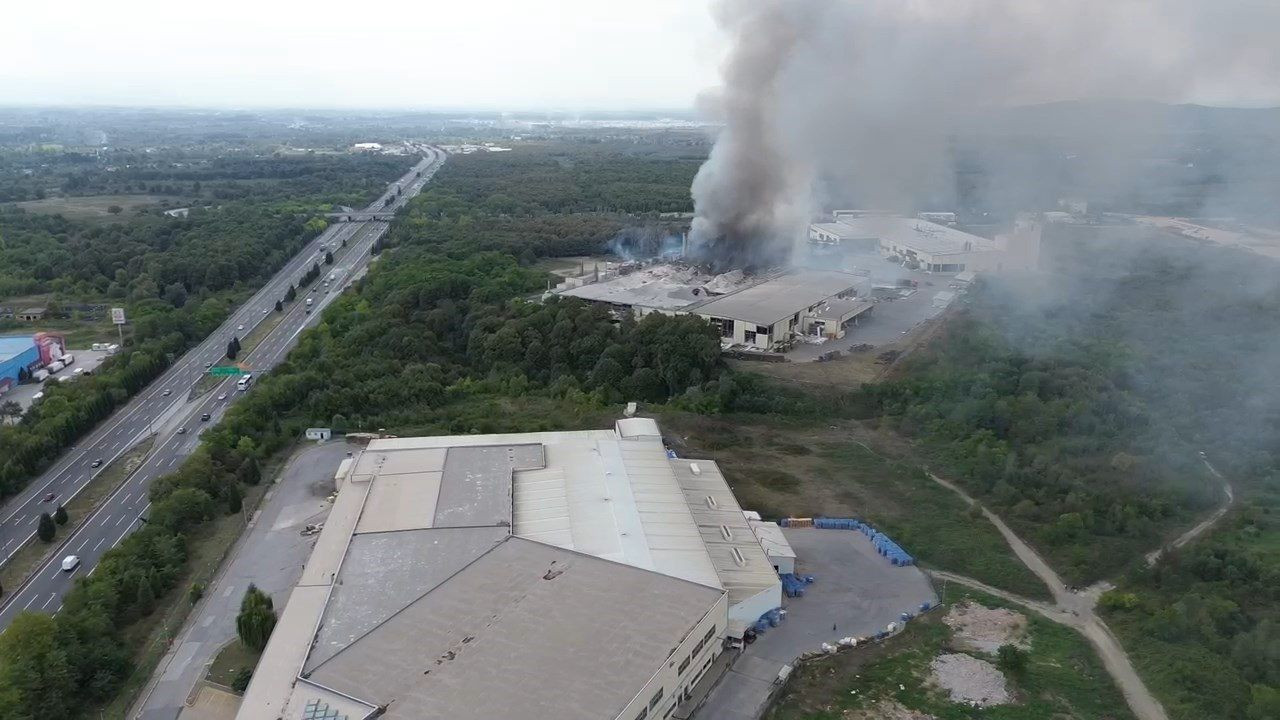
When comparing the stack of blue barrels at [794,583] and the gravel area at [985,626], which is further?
the stack of blue barrels at [794,583]

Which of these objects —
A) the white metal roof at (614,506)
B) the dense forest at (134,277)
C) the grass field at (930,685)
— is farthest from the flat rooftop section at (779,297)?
the dense forest at (134,277)

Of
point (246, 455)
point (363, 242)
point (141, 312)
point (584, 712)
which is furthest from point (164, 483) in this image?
point (363, 242)

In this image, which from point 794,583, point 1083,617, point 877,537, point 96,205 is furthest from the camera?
point 96,205

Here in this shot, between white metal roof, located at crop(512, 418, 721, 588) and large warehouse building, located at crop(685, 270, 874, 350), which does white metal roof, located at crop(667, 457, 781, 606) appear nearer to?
white metal roof, located at crop(512, 418, 721, 588)

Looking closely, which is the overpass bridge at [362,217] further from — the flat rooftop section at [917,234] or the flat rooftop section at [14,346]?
the flat rooftop section at [14,346]

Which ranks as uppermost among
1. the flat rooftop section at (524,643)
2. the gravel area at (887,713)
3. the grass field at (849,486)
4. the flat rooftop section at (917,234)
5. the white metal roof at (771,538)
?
the flat rooftop section at (917,234)

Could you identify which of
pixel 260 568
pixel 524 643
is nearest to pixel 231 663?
pixel 260 568

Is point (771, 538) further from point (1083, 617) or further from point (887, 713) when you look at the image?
point (1083, 617)
